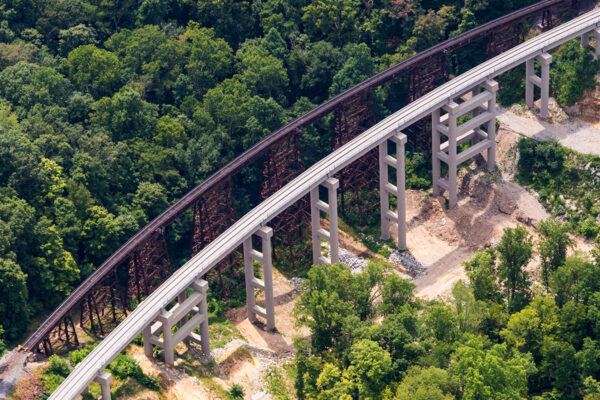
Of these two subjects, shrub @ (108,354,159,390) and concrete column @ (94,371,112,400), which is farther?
shrub @ (108,354,159,390)

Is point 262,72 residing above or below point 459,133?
above

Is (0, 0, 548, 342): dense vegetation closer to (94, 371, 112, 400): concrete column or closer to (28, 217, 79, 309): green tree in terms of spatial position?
(28, 217, 79, 309): green tree

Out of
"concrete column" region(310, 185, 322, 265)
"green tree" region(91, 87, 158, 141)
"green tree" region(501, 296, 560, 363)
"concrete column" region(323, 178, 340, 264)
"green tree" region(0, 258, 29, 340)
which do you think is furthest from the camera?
"green tree" region(91, 87, 158, 141)

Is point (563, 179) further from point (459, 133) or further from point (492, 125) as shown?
point (459, 133)

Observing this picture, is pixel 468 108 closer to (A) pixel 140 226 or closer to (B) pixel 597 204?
(B) pixel 597 204

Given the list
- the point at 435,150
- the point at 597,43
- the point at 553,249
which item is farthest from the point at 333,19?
the point at 553,249

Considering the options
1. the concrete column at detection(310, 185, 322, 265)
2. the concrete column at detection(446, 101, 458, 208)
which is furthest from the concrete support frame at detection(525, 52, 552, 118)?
the concrete column at detection(310, 185, 322, 265)

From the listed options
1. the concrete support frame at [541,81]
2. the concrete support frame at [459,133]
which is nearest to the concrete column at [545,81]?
the concrete support frame at [541,81]
